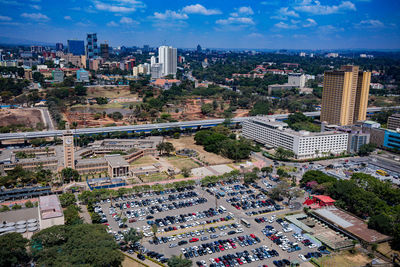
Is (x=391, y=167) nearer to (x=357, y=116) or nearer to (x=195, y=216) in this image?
(x=357, y=116)

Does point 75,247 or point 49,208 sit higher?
point 49,208

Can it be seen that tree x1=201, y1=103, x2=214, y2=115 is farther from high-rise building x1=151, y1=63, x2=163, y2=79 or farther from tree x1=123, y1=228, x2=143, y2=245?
high-rise building x1=151, y1=63, x2=163, y2=79

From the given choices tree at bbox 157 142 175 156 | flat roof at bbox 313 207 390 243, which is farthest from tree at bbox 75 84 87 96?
flat roof at bbox 313 207 390 243

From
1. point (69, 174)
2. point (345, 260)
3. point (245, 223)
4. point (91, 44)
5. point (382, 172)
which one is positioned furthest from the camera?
point (91, 44)

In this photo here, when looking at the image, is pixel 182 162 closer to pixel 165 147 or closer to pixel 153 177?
pixel 165 147

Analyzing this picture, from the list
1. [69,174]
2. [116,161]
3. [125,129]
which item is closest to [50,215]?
[69,174]

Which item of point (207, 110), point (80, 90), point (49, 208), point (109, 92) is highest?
point (80, 90)
